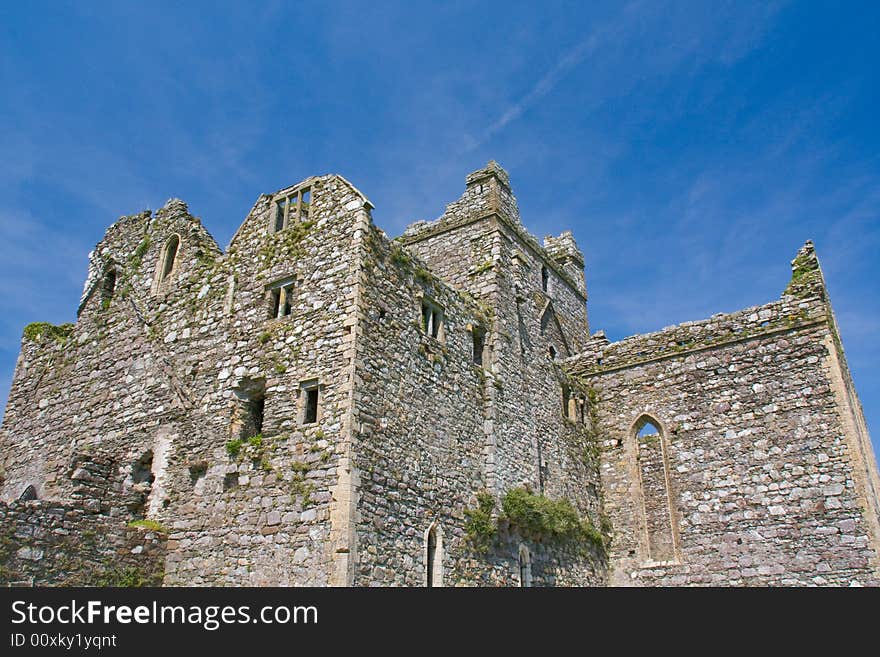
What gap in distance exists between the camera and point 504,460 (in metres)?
17.9

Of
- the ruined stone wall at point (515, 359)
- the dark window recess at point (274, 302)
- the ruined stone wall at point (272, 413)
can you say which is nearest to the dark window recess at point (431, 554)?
the ruined stone wall at point (515, 359)

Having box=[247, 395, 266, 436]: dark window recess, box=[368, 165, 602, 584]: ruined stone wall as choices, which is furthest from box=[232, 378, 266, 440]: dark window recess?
box=[368, 165, 602, 584]: ruined stone wall

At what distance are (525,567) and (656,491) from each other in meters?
5.63

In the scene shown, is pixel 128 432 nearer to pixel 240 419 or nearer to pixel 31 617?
pixel 240 419

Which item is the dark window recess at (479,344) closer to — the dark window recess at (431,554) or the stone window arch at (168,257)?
the dark window recess at (431,554)

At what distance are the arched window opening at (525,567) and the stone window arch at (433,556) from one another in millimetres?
3101

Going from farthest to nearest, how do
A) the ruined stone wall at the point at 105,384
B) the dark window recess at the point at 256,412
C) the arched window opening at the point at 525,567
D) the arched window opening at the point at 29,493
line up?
the arched window opening at the point at 29,493 < the arched window opening at the point at 525,567 < the ruined stone wall at the point at 105,384 < the dark window recess at the point at 256,412

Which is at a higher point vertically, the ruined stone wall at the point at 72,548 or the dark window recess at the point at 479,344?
the dark window recess at the point at 479,344

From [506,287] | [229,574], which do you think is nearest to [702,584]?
[506,287]

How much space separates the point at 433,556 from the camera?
14680 millimetres

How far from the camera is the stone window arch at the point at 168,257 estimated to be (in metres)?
19.1

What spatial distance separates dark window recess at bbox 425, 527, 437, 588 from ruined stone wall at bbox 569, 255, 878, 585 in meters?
8.01

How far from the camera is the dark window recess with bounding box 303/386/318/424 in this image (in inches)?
563

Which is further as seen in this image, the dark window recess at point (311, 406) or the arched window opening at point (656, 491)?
the arched window opening at point (656, 491)
